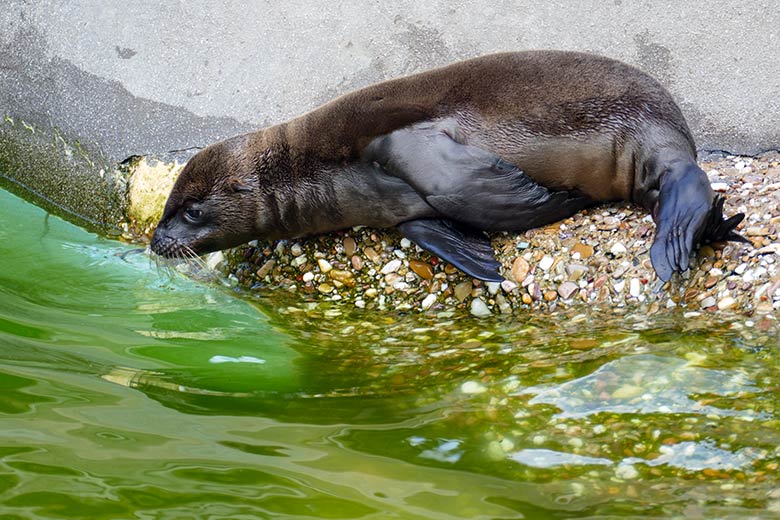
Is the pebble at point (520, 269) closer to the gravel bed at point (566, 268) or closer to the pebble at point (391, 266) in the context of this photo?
the gravel bed at point (566, 268)

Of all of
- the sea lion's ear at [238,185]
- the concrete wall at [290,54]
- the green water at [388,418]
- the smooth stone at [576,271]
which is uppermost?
the concrete wall at [290,54]

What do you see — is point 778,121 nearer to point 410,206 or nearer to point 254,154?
point 410,206

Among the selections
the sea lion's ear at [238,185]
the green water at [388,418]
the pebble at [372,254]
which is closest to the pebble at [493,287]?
the green water at [388,418]

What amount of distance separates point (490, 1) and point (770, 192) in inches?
108

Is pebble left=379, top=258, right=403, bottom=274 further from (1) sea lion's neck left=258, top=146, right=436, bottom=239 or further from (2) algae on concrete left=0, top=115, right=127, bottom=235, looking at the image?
(2) algae on concrete left=0, top=115, right=127, bottom=235

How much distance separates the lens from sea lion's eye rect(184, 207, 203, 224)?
5.79 meters

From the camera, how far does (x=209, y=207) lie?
5.77m

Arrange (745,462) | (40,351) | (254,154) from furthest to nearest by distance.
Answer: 1. (254,154)
2. (40,351)
3. (745,462)

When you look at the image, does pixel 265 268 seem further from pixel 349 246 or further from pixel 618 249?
pixel 618 249

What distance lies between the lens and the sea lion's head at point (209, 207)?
5773 millimetres

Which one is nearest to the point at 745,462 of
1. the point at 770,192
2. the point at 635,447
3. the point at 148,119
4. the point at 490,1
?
the point at 635,447

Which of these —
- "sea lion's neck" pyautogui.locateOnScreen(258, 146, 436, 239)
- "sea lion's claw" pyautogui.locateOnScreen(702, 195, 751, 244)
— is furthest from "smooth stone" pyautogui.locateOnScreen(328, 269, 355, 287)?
"sea lion's claw" pyautogui.locateOnScreen(702, 195, 751, 244)

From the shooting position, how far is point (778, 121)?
5930 mm

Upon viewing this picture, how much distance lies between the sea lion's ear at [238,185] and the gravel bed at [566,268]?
1.48ft
